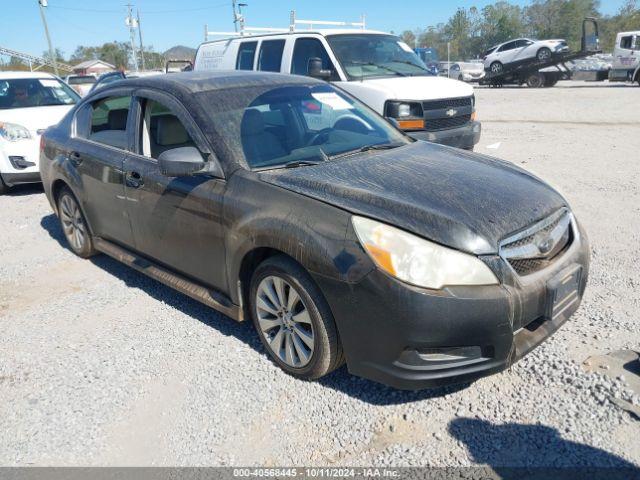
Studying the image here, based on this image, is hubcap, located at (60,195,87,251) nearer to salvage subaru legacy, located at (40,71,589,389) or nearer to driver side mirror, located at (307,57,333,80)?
salvage subaru legacy, located at (40,71,589,389)

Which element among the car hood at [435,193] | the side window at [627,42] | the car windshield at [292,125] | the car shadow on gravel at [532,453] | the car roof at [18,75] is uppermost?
the side window at [627,42]

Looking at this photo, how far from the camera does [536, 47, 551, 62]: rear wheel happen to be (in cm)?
2541

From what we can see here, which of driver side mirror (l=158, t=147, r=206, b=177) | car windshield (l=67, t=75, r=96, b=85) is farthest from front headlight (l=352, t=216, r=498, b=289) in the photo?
car windshield (l=67, t=75, r=96, b=85)

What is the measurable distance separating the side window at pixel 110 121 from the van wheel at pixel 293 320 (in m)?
1.89

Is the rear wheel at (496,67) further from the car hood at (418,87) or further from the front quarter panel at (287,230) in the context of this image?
the front quarter panel at (287,230)

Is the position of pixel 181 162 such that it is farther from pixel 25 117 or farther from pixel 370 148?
pixel 25 117

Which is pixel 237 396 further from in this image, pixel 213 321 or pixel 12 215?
pixel 12 215

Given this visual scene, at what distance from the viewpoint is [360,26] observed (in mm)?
10938

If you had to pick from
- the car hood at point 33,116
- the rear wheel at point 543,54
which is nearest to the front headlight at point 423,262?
the car hood at point 33,116

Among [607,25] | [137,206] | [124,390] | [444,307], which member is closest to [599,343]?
[444,307]

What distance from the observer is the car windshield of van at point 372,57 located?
7957 millimetres

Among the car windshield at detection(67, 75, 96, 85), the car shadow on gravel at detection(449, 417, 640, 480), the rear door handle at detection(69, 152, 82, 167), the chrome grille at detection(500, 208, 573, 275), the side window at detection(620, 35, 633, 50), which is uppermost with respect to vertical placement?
the side window at detection(620, 35, 633, 50)

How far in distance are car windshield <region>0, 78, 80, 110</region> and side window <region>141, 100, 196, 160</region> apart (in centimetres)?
596

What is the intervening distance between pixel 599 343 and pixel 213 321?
2.61 metres
